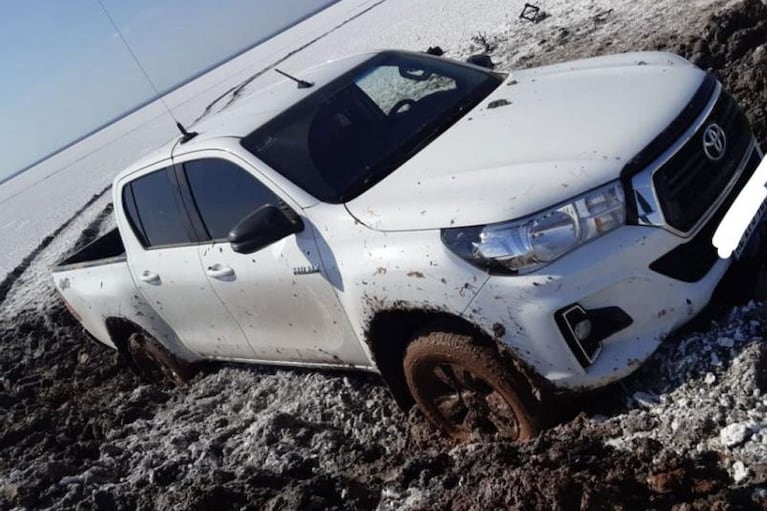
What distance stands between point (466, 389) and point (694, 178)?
1.37 meters

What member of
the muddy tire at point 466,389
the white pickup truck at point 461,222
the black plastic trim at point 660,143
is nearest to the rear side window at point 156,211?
the white pickup truck at point 461,222

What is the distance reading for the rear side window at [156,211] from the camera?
191 inches

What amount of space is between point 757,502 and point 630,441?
0.62 meters

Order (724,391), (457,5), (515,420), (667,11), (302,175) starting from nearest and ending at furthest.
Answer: (724,391) < (515,420) < (302,175) < (667,11) < (457,5)

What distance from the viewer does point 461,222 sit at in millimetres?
3164

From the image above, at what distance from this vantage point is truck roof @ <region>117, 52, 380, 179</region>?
179 inches

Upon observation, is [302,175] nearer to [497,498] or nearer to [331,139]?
[331,139]

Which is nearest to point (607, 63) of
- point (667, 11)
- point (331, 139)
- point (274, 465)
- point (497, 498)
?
point (331, 139)

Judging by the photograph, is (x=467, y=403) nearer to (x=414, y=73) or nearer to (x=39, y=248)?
(x=414, y=73)

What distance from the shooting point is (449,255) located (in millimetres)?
3176

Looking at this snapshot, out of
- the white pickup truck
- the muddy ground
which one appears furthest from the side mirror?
the muddy ground

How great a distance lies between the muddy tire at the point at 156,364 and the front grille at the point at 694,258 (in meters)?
3.78

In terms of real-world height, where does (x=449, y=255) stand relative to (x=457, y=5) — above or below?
above

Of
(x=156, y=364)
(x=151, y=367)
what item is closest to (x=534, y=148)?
(x=156, y=364)
